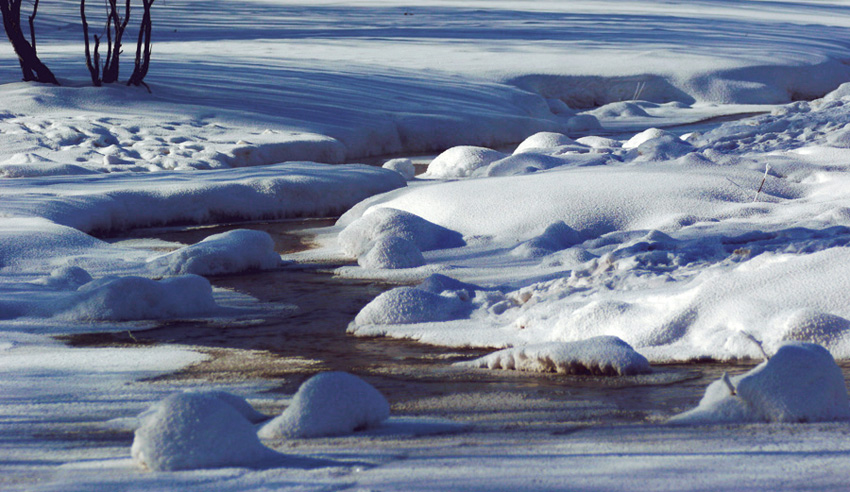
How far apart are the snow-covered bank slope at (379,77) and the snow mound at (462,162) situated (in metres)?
1.20

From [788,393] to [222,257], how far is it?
2.98m

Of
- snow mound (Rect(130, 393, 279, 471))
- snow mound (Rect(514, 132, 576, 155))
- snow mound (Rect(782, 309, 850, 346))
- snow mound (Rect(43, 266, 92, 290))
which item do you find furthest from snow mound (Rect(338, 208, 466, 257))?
snow mound (Rect(514, 132, 576, 155))

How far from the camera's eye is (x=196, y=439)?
1838 millimetres

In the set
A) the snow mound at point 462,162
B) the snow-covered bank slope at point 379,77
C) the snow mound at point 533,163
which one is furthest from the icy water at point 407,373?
the snow-covered bank slope at point 379,77


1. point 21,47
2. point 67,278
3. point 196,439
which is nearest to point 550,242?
point 67,278

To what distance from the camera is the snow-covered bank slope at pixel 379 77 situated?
8008 mm

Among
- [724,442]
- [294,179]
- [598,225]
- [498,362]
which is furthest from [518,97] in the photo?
[724,442]

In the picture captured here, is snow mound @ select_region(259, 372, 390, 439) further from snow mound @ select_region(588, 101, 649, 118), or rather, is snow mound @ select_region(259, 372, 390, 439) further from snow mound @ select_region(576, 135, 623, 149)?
snow mound @ select_region(588, 101, 649, 118)

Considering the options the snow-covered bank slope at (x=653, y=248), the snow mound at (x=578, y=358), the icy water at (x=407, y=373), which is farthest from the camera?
the snow-covered bank slope at (x=653, y=248)

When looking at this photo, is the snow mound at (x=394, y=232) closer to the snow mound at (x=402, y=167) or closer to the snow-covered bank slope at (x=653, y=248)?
the snow-covered bank slope at (x=653, y=248)

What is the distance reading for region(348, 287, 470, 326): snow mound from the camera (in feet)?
11.2

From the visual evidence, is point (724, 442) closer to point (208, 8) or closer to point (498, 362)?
point (498, 362)

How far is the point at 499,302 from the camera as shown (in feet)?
11.4

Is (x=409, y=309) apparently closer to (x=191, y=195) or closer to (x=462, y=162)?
(x=191, y=195)
